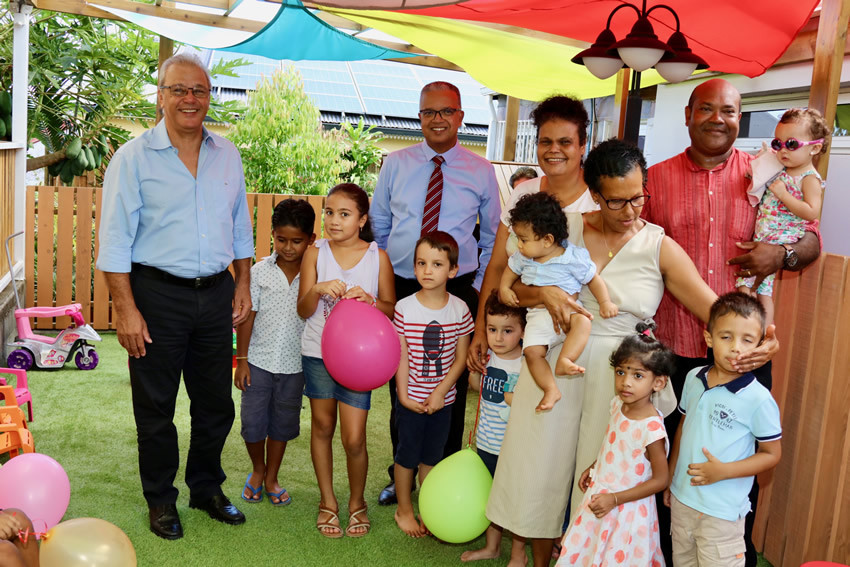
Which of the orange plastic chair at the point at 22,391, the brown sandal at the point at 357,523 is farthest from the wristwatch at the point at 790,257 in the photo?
the orange plastic chair at the point at 22,391

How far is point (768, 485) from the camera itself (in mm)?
3381

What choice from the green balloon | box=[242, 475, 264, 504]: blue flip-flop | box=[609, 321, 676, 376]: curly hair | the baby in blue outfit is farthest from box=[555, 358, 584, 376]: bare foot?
box=[242, 475, 264, 504]: blue flip-flop

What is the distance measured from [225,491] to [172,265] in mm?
1372

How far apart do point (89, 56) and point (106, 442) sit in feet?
17.5

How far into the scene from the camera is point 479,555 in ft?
10.8

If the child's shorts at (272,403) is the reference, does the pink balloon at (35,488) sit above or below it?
below

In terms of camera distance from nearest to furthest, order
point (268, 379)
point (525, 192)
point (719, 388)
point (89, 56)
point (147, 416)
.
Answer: point (719, 388), point (525, 192), point (147, 416), point (268, 379), point (89, 56)

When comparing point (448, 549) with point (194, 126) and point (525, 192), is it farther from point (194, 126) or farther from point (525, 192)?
point (194, 126)

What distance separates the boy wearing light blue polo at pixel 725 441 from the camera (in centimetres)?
235

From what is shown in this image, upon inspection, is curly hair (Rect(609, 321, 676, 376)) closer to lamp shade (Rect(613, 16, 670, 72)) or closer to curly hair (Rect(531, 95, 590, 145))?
curly hair (Rect(531, 95, 590, 145))

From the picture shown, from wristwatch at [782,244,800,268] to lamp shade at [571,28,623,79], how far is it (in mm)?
1588

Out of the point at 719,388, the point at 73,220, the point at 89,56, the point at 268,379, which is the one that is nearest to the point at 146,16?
the point at 73,220

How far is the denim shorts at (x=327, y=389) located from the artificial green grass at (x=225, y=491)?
0.64 meters

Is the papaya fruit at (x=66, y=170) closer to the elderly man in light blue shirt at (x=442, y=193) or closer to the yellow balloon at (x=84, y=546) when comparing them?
the elderly man in light blue shirt at (x=442, y=193)
